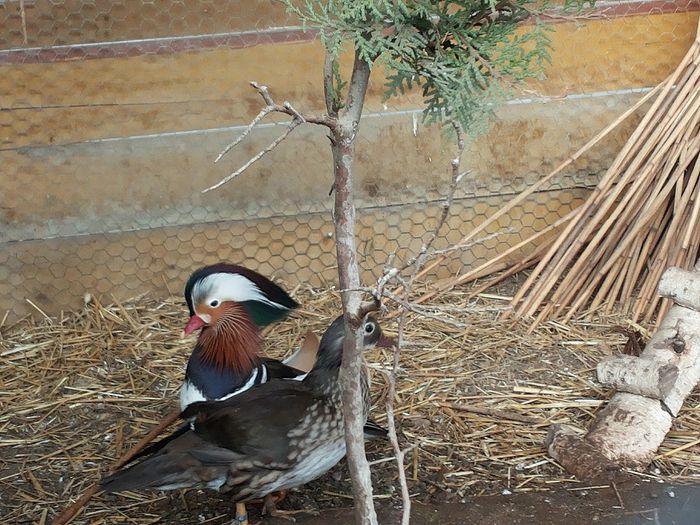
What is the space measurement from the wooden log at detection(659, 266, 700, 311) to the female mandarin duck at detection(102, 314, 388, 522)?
1.30 metres

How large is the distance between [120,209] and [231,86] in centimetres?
70

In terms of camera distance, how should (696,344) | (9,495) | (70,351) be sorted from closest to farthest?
1. (9,495)
2. (696,344)
3. (70,351)

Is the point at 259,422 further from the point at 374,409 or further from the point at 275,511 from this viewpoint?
the point at 374,409

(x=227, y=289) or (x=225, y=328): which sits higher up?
(x=227, y=289)

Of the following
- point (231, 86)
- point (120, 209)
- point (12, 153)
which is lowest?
point (120, 209)

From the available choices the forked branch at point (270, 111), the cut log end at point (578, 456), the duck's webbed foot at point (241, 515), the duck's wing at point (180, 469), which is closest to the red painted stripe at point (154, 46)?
the cut log end at point (578, 456)

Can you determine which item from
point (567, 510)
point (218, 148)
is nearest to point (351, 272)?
point (567, 510)

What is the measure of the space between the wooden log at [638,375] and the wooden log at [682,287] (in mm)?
290

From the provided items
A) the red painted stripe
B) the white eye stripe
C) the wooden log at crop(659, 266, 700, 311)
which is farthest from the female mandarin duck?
the red painted stripe

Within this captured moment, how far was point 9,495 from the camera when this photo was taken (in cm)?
296

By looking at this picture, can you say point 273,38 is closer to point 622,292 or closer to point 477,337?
point 477,337

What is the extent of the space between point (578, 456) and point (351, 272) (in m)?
1.35

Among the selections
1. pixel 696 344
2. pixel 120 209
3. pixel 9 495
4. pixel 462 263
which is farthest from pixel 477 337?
pixel 9 495

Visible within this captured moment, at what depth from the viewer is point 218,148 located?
3979mm
